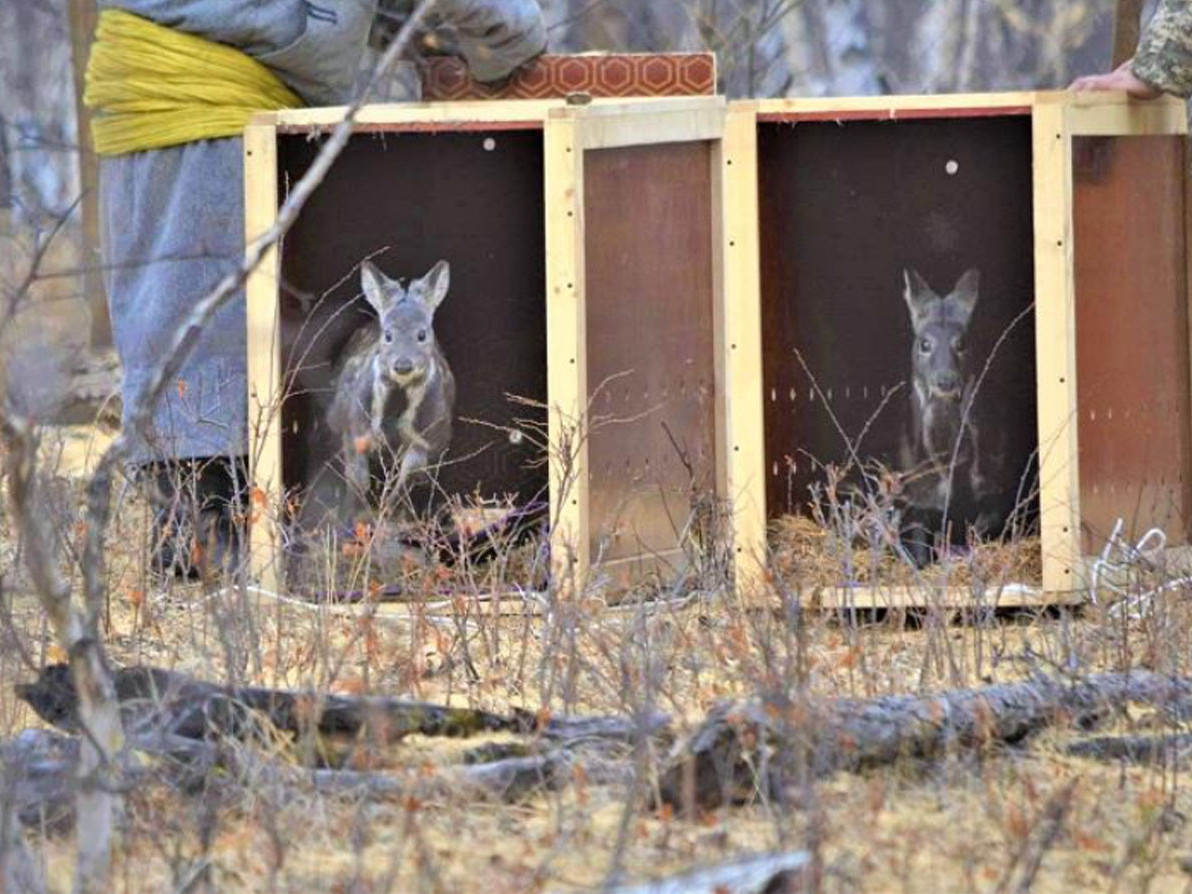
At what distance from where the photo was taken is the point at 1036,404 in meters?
6.50

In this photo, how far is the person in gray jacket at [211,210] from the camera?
264 inches

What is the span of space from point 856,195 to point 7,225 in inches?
123

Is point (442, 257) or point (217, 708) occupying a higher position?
point (442, 257)

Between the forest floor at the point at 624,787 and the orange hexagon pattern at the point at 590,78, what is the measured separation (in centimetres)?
134

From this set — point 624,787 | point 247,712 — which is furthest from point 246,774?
point 624,787

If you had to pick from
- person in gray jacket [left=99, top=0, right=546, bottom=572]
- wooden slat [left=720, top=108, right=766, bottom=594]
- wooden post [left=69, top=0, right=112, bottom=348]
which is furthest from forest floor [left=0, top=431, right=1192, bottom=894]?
wooden post [left=69, top=0, right=112, bottom=348]

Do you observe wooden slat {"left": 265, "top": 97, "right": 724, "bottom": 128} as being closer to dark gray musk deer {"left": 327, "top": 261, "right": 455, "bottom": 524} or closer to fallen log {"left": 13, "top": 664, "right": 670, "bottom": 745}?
dark gray musk deer {"left": 327, "top": 261, "right": 455, "bottom": 524}

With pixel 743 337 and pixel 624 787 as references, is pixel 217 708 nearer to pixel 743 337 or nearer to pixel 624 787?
pixel 624 787

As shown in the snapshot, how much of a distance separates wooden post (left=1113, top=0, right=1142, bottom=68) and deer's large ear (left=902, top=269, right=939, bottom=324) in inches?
102

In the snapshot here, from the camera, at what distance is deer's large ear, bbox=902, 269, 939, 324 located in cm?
654

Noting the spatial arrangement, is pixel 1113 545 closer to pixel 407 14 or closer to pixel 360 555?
pixel 360 555

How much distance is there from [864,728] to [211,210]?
9.07 ft

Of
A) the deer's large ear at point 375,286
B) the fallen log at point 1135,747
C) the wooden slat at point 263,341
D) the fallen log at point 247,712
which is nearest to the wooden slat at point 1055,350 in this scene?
the deer's large ear at point 375,286

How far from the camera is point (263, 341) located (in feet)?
20.6
